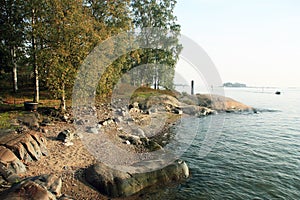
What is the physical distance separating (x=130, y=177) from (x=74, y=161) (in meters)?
3.42

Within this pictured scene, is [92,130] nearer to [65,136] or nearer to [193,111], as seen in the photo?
[65,136]

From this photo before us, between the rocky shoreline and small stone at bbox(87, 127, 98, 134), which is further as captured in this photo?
small stone at bbox(87, 127, 98, 134)

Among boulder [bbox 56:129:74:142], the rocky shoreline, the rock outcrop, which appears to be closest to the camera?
the rocky shoreline

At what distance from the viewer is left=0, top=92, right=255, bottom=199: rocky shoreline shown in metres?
8.27

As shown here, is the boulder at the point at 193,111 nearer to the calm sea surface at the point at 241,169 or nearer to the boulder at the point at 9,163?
the calm sea surface at the point at 241,169

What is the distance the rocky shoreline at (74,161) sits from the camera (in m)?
8.27

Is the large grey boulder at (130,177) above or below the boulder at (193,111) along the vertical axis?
below

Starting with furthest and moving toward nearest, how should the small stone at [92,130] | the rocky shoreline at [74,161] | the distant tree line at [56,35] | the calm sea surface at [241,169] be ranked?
the distant tree line at [56,35], the small stone at [92,130], the calm sea surface at [241,169], the rocky shoreline at [74,161]

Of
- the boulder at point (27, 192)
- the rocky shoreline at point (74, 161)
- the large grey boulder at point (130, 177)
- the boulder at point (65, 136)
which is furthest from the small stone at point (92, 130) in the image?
the boulder at point (27, 192)

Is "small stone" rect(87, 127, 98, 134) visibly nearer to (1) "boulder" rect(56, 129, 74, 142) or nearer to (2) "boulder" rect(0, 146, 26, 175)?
(1) "boulder" rect(56, 129, 74, 142)

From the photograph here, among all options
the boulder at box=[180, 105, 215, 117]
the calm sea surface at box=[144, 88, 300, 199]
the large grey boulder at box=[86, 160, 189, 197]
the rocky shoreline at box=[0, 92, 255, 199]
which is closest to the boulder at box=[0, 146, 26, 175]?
the rocky shoreline at box=[0, 92, 255, 199]

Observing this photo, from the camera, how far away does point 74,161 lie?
10.9 metres

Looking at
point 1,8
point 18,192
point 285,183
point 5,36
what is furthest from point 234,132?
point 1,8

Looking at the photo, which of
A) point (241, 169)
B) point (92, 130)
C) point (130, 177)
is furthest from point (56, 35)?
point (241, 169)
